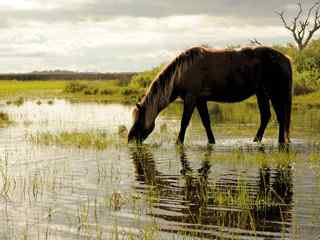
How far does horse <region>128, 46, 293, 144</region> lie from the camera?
14461 millimetres

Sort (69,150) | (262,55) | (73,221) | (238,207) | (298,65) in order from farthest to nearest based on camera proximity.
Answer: (298,65) → (262,55) → (69,150) → (238,207) → (73,221)

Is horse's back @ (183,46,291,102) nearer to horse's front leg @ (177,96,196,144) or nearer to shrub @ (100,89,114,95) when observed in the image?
horse's front leg @ (177,96,196,144)

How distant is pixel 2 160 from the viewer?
499 inches

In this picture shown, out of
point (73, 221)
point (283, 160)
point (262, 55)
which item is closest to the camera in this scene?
point (73, 221)

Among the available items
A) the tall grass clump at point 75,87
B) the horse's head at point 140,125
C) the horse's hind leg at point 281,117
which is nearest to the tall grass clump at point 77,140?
the horse's head at point 140,125

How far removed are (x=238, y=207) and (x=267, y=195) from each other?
0.93 metres

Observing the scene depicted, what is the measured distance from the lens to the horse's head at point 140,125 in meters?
14.4

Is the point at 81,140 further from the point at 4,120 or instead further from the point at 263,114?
the point at 4,120

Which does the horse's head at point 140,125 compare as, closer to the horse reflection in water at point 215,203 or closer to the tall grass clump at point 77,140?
the tall grass clump at point 77,140

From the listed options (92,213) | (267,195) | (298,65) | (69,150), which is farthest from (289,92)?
(298,65)

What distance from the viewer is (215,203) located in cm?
820

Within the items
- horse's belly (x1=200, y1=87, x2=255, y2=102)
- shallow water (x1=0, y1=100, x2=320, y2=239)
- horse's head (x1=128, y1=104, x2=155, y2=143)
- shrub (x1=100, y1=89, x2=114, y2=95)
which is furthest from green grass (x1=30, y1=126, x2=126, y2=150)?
shrub (x1=100, y1=89, x2=114, y2=95)

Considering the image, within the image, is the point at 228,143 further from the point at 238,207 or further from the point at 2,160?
the point at 238,207

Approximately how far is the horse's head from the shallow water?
0.29 meters
